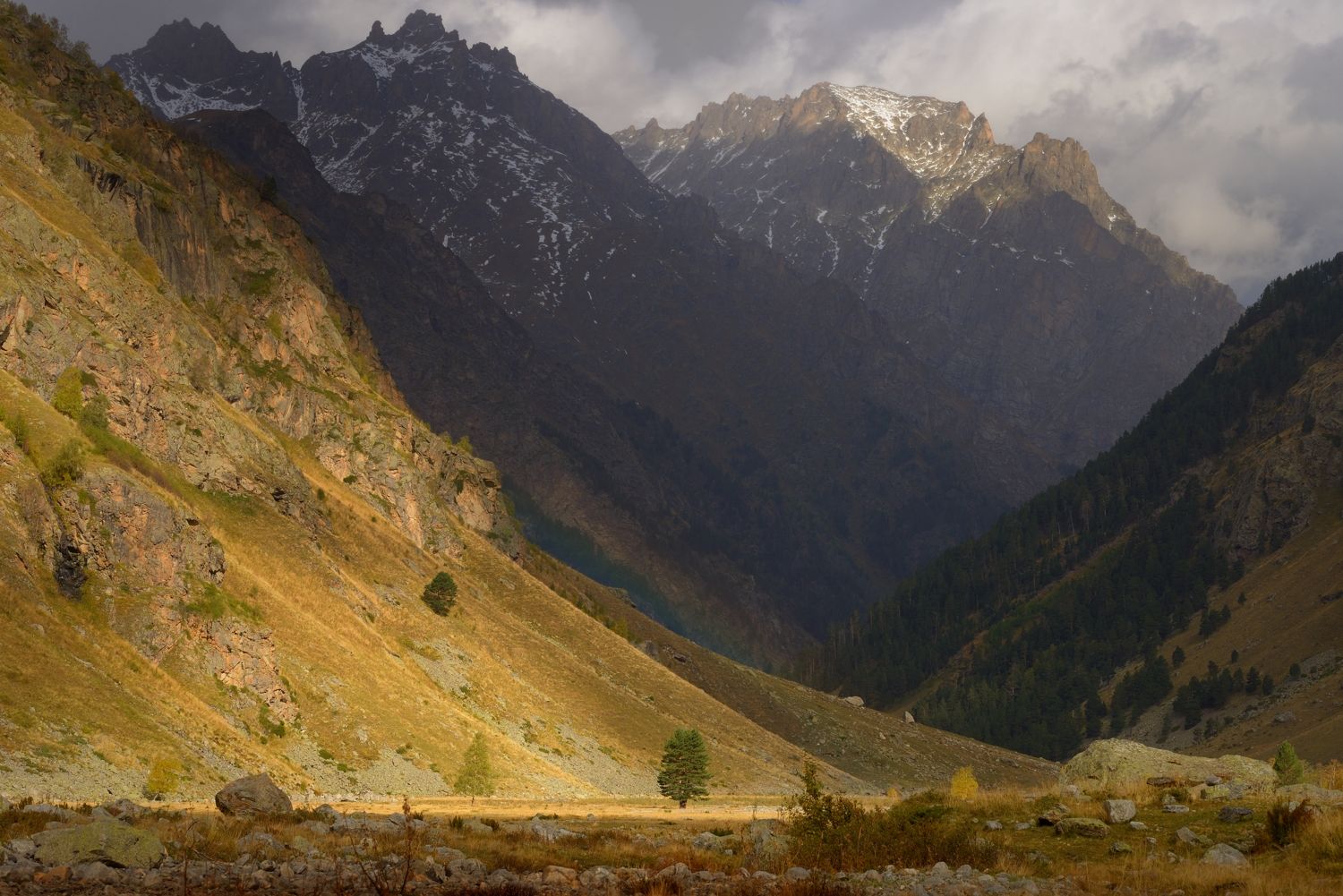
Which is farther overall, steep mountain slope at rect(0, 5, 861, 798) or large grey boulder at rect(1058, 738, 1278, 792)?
steep mountain slope at rect(0, 5, 861, 798)

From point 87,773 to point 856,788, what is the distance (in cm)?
10494

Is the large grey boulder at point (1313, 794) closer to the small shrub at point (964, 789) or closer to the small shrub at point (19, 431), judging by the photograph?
the small shrub at point (964, 789)

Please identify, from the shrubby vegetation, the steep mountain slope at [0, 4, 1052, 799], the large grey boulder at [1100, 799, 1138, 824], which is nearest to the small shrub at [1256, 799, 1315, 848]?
the large grey boulder at [1100, 799, 1138, 824]

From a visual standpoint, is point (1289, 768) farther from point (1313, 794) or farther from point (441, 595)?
point (441, 595)

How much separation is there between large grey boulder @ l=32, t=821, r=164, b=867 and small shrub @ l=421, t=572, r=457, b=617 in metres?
89.5

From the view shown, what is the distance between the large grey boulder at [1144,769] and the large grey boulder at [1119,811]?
212 inches

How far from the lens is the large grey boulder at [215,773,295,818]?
1121 inches

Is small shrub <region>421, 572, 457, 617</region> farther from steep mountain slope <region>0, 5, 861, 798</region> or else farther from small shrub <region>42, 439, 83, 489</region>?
small shrub <region>42, 439, 83, 489</region>

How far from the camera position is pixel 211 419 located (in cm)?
9544

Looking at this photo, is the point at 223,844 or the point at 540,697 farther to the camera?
the point at 540,697

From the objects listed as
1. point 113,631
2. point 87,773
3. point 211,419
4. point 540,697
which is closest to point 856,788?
point 540,697

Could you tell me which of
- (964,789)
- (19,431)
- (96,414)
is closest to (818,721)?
(96,414)

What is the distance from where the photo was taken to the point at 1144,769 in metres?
35.9

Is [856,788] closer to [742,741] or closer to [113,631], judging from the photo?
[742,741]
